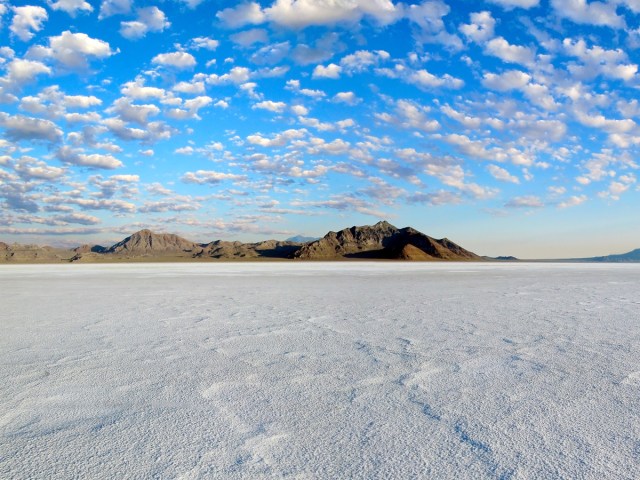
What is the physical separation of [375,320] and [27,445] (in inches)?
233

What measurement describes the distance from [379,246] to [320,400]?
187404 millimetres

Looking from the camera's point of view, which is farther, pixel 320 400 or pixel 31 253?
pixel 31 253

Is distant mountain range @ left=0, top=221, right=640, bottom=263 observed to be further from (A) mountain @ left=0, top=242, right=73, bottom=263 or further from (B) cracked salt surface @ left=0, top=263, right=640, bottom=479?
(B) cracked salt surface @ left=0, top=263, right=640, bottom=479

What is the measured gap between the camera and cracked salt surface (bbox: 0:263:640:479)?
2.68 m

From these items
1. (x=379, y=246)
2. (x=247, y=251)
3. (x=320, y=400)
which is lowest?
(x=320, y=400)

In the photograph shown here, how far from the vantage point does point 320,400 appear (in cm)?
374

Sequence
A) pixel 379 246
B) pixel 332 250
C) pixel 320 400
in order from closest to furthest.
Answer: pixel 320 400
pixel 332 250
pixel 379 246

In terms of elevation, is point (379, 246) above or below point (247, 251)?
above

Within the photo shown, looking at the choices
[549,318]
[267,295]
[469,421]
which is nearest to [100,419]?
[469,421]

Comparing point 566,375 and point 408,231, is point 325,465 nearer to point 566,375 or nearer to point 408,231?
point 566,375

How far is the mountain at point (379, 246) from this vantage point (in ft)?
500

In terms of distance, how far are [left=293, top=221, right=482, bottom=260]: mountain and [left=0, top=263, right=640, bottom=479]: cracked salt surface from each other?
137 meters

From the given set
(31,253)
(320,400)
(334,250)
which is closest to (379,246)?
(334,250)

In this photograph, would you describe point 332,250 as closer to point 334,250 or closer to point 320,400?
point 334,250
